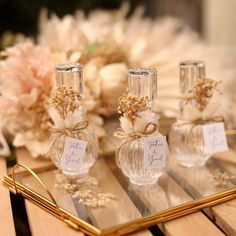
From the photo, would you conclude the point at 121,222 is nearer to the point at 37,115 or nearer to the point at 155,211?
the point at 155,211

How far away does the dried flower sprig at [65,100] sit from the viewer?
0.79 m

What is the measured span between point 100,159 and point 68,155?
0.14 metres

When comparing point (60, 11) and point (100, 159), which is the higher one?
point (60, 11)

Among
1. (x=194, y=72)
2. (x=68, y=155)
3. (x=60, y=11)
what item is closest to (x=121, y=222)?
(x=68, y=155)

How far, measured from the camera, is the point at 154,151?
2.48ft

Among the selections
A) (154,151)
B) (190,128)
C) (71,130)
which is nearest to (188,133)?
(190,128)

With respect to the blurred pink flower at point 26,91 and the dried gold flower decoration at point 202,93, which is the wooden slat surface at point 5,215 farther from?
the dried gold flower decoration at point 202,93

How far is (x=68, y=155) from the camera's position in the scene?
0.81 meters

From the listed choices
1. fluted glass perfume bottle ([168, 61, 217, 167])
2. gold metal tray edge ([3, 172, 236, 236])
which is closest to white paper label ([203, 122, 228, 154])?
fluted glass perfume bottle ([168, 61, 217, 167])

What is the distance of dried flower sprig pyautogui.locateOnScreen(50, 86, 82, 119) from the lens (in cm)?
79

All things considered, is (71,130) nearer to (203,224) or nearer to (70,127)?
(70,127)

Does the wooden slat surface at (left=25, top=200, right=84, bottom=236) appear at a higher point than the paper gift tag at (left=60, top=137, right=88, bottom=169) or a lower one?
lower

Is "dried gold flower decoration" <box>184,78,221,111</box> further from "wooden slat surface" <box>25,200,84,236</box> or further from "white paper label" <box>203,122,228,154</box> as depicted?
"wooden slat surface" <box>25,200,84,236</box>

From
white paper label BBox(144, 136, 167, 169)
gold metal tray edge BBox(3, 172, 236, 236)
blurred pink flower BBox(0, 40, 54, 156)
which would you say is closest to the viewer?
gold metal tray edge BBox(3, 172, 236, 236)
